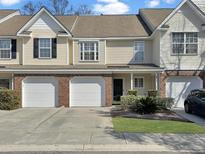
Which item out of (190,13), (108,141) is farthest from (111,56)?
(108,141)

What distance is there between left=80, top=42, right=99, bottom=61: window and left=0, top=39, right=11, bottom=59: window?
604cm

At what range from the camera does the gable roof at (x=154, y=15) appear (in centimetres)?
3108

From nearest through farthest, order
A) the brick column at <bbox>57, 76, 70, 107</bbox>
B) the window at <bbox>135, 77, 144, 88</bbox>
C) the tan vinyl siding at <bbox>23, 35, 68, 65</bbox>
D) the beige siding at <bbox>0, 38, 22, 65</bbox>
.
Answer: the brick column at <bbox>57, 76, 70, 107</bbox>
the tan vinyl siding at <bbox>23, 35, 68, 65</bbox>
the beige siding at <bbox>0, 38, 22, 65</bbox>
the window at <bbox>135, 77, 144, 88</bbox>

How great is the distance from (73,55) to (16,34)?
5.03 metres

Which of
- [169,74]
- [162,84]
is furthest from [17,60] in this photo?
[169,74]

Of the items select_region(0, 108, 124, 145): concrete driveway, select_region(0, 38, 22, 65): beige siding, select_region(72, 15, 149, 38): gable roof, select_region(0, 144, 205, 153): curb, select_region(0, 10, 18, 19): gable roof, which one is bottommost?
select_region(0, 144, 205, 153): curb

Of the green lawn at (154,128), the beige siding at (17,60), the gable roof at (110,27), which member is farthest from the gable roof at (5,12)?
the green lawn at (154,128)

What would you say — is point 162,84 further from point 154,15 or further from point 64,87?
point 154,15

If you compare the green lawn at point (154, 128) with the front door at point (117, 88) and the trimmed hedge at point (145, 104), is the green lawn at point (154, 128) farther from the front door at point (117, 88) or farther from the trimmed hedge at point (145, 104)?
the front door at point (117, 88)

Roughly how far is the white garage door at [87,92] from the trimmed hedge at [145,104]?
11.9 feet

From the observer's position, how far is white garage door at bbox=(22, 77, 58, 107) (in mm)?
28438

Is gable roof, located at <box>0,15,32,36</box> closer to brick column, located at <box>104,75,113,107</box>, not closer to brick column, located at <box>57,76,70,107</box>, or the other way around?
brick column, located at <box>57,76,70,107</box>

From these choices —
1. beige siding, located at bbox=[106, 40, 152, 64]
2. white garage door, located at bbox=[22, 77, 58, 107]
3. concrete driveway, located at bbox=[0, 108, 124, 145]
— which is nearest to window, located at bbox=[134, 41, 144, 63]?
beige siding, located at bbox=[106, 40, 152, 64]

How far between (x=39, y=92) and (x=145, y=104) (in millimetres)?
9951
